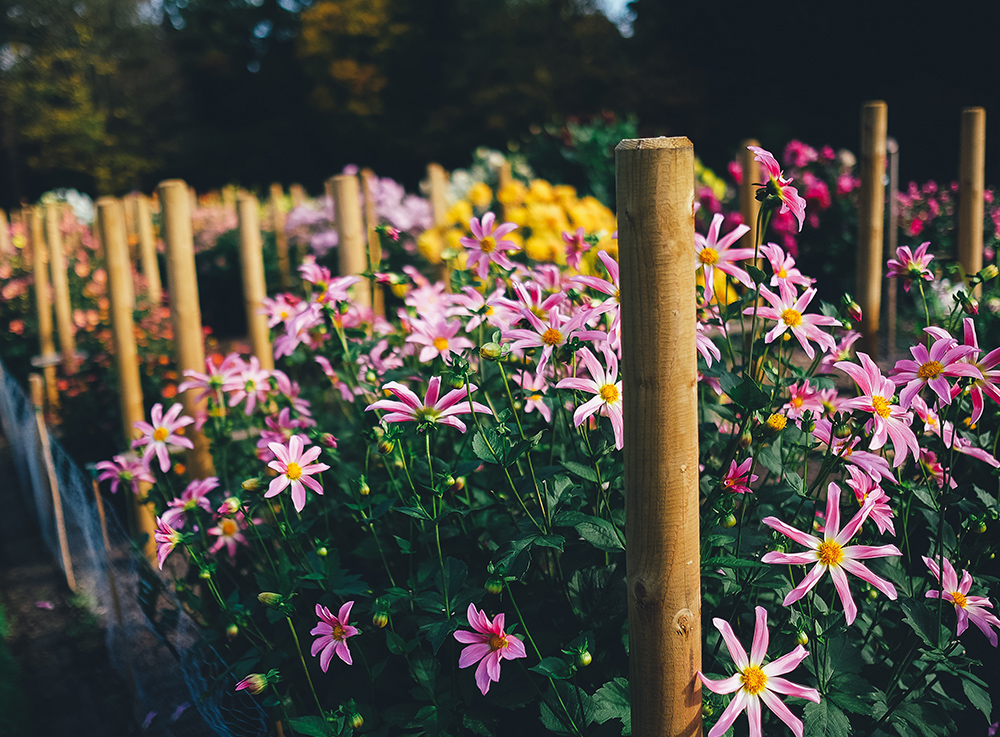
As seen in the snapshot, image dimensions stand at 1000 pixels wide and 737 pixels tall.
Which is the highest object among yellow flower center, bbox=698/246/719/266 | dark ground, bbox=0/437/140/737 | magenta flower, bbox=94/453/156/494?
yellow flower center, bbox=698/246/719/266

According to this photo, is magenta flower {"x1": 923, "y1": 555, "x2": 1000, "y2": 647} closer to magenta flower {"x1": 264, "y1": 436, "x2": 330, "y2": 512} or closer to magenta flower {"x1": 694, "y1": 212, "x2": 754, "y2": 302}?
magenta flower {"x1": 694, "y1": 212, "x2": 754, "y2": 302}

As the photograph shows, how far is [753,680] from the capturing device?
3.76 ft

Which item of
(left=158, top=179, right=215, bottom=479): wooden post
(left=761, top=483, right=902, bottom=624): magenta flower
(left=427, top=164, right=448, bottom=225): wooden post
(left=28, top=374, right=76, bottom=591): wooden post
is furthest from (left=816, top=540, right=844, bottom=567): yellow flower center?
(left=427, top=164, right=448, bottom=225): wooden post

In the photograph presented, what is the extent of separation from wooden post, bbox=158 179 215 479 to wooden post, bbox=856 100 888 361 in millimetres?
2351

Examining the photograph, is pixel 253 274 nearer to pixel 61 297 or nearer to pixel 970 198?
pixel 61 297

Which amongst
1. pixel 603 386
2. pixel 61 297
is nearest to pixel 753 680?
pixel 603 386

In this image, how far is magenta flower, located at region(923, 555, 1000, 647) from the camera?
50.2 inches

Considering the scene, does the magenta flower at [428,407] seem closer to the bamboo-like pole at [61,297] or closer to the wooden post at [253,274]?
the wooden post at [253,274]

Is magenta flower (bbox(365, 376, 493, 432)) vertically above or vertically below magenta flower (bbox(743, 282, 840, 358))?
below

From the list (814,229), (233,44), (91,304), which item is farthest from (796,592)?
(233,44)

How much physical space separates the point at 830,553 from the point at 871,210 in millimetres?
1902

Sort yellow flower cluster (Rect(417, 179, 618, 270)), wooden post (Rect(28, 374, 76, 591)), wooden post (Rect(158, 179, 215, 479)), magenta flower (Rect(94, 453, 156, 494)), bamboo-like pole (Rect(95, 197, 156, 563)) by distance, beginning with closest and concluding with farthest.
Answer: magenta flower (Rect(94, 453, 156, 494)), wooden post (Rect(158, 179, 215, 479)), bamboo-like pole (Rect(95, 197, 156, 563)), wooden post (Rect(28, 374, 76, 591)), yellow flower cluster (Rect(417, 179, 618, 270))

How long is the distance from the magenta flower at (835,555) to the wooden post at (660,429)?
0.15m

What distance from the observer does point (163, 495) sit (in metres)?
2.09
